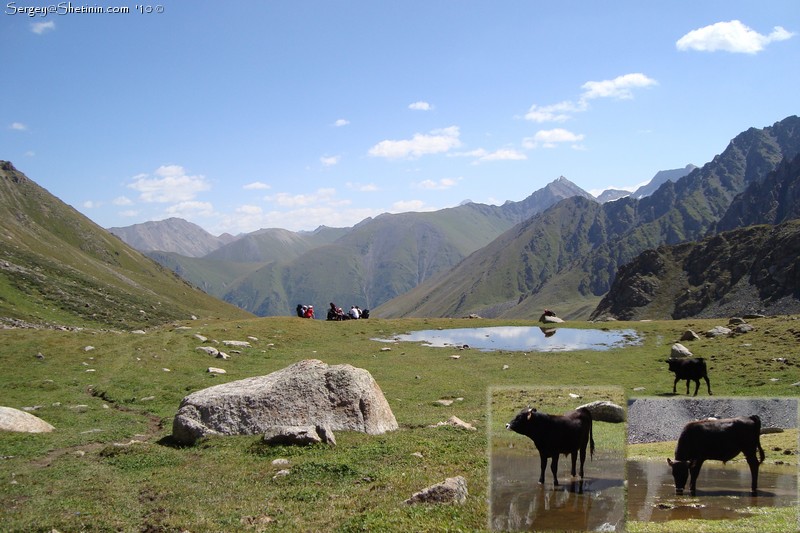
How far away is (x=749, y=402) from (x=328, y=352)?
4436 centimetres

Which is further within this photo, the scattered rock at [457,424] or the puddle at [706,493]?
the scattered rock at [457,424]

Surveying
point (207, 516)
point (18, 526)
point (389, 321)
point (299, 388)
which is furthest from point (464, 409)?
point (389, 321)

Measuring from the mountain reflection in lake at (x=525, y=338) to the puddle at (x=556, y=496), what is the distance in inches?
1731

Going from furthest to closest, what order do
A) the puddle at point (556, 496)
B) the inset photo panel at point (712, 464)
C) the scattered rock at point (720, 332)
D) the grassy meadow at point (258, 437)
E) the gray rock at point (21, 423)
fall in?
the scattered rock at point (720, 332) → the gray rock at point (21, 423) → the grassy meadow at point (258, 437) → the puddle at point (556, 496) → the inset photo panel at point (712, 464)

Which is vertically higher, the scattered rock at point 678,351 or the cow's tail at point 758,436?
the cow's tail at point 758,436

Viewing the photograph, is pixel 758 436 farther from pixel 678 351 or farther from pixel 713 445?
pixel 678 351

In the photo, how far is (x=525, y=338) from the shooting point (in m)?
56.8

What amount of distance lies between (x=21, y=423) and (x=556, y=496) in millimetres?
23598

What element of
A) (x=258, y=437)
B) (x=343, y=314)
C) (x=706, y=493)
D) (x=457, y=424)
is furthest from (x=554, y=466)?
(x=343, y=314)

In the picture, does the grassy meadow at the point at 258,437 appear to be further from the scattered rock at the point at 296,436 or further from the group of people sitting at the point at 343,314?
the group of people sitting at the point at 343,314

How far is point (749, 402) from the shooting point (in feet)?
18.8

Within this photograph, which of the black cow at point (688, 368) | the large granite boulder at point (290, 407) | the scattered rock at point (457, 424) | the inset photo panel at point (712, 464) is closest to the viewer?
the inset photo panel at point (712, 464)

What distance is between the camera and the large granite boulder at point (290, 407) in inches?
790

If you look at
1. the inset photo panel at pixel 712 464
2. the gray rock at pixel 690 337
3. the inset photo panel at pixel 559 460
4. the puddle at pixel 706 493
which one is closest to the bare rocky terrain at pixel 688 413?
the inset photo panel at pixel 712 464
